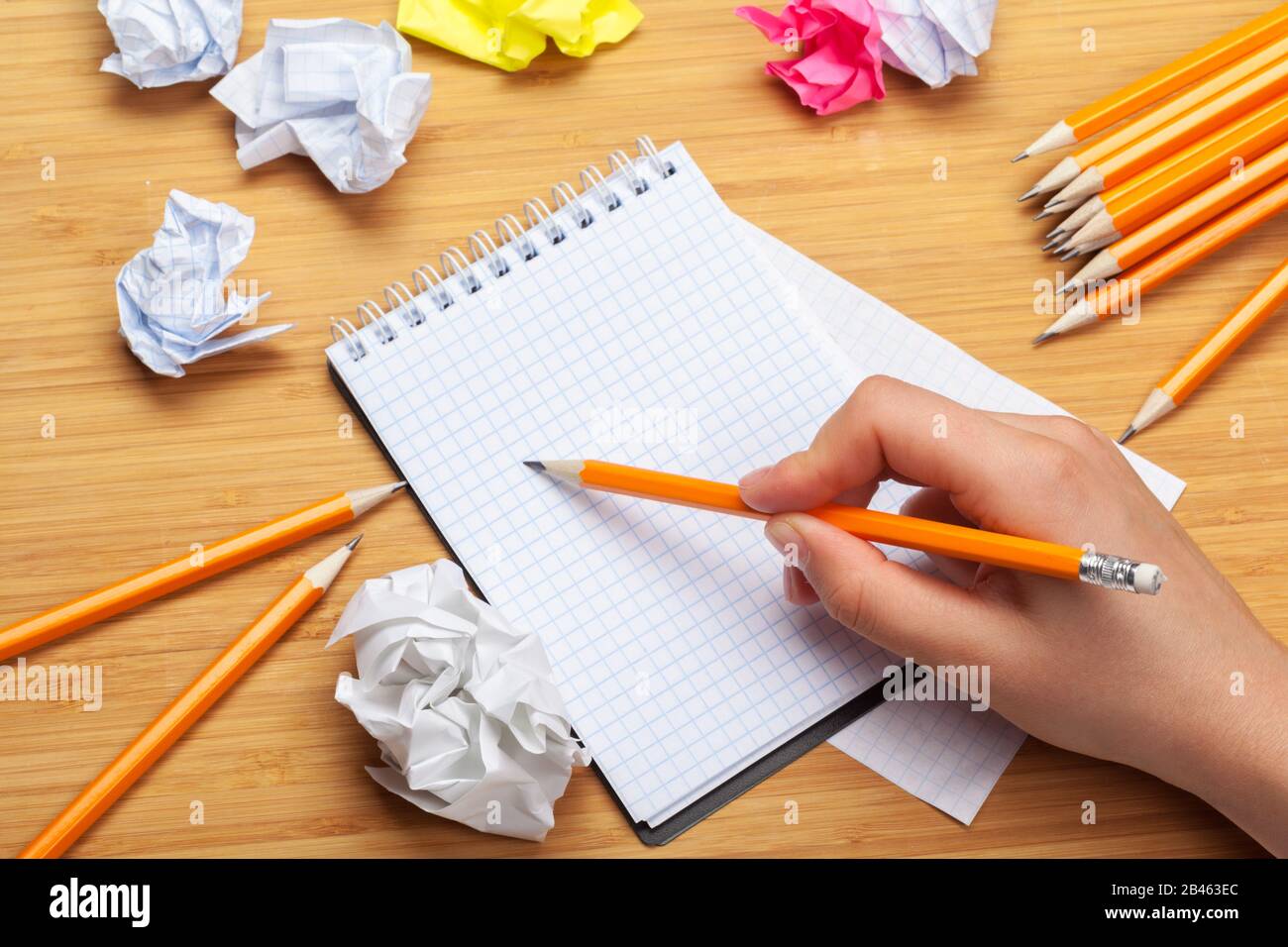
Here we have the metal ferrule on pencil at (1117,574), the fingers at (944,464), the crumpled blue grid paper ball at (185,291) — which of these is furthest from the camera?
the crumpled blue grid paper ball at (185,291)

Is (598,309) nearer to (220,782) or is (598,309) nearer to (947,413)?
(947,413)

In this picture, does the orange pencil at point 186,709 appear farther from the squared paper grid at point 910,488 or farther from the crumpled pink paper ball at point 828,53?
the crumpled pink paper ball at point 828,53

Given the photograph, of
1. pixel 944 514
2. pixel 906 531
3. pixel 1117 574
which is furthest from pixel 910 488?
pixel 1117 574

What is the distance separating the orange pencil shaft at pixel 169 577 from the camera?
98 cm

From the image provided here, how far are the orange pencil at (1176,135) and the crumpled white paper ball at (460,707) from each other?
0.65 m

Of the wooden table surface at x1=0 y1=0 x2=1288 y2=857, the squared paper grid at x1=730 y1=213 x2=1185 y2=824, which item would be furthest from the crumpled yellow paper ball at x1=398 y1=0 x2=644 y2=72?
the squared paper grid at x1=730 y1=213 x2=1185 y2=824

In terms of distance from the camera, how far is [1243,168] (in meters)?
1.07

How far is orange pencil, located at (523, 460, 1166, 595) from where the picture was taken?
818 mm

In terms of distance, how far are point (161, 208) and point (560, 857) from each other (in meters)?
0.69

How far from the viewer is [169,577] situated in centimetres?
98

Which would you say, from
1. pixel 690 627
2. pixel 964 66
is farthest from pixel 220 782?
pixel 964 66

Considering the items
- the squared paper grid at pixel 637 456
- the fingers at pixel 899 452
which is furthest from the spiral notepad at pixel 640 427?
the fingers at pixel 899 452

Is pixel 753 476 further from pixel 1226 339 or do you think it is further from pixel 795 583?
pixel 1226 339

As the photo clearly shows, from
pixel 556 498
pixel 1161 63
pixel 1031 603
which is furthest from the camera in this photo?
pixel 1161 63
